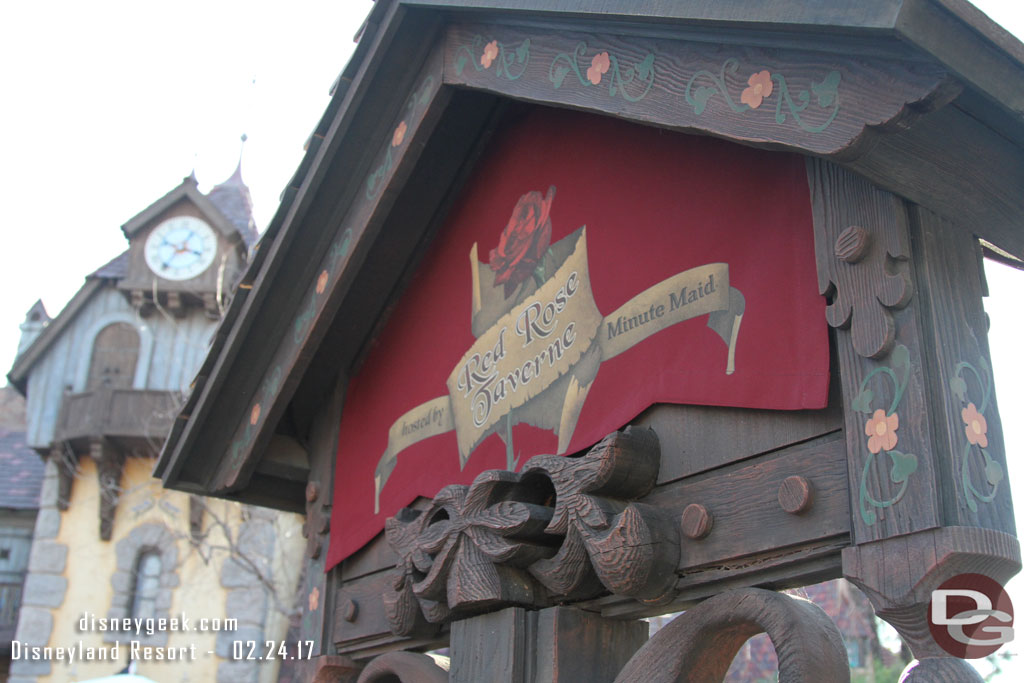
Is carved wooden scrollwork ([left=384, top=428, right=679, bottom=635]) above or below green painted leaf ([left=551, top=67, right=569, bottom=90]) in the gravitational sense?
below

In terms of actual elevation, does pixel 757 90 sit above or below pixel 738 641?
above

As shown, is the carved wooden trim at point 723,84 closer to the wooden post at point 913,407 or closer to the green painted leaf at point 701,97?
the green painted leaf at point 701,97

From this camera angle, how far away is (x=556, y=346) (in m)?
3.33

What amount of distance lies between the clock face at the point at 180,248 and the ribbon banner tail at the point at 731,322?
600 inches

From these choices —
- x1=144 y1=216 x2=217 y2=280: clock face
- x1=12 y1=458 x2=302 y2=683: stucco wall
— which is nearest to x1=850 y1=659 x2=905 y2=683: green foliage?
x1=12 y1=458 x2=302 y2=683: stucco wall

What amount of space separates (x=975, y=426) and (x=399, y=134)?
2.42m

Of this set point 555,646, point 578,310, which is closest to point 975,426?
point 555,646

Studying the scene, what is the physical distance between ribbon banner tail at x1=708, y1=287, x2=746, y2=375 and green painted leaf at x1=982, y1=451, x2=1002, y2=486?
0.66 metres

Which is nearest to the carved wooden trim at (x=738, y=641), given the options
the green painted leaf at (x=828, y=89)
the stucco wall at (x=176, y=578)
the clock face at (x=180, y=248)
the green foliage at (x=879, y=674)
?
the green painted leaf at (x=828, y=89)

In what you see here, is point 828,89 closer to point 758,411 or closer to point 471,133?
point 758,411

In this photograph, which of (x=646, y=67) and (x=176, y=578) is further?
(x=176, y=578)

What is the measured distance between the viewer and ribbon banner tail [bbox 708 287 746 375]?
2555 millimetres

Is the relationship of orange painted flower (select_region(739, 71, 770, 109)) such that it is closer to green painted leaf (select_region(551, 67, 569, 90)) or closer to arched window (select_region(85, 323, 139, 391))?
green painted leaf (select_region(551, 67, 569, 90))

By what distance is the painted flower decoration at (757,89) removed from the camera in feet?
7.33
